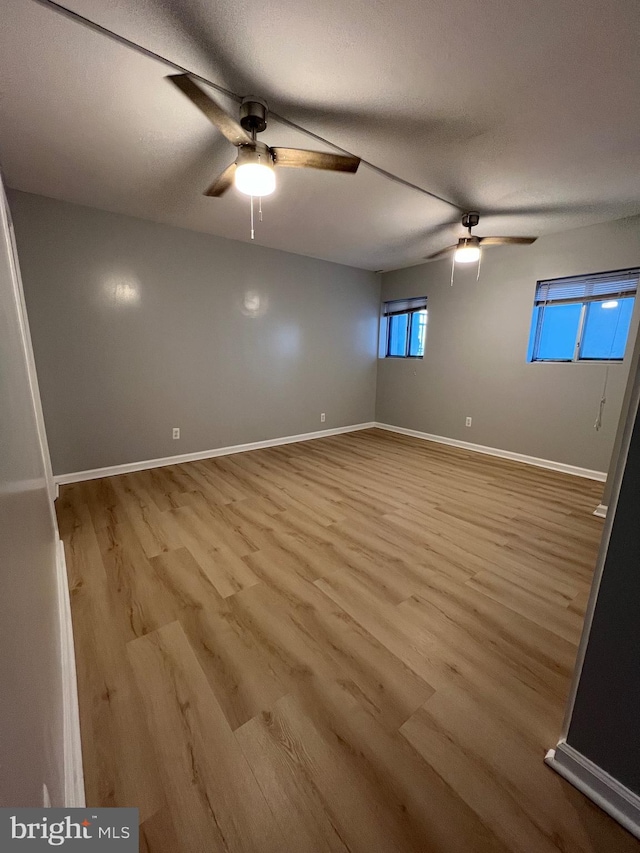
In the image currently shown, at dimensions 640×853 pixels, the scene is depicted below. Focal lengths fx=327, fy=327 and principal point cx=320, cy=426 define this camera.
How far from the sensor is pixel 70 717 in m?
1.12

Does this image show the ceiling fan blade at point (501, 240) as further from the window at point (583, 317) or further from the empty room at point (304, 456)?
the window at point (583, 317)

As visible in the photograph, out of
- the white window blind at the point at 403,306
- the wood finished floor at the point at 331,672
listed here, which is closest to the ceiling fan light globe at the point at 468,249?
the white window blind at the point at 403,306

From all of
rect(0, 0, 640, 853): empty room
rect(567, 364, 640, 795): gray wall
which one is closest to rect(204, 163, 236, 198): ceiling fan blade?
rect(0, 0, 640, 853): empty room

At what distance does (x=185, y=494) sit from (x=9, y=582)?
255 centimetres

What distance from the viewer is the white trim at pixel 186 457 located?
3.26 m

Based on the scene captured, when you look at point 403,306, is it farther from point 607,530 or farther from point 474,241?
point 607,530

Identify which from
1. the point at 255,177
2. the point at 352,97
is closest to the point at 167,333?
the point at 255,177

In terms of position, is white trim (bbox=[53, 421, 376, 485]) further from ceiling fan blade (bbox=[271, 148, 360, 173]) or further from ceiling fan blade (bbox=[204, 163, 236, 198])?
ceiling fan blade (bbox=[271, 148, 360, 173])

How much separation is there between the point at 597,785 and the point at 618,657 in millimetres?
429

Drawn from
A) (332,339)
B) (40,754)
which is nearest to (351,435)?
(332,339)

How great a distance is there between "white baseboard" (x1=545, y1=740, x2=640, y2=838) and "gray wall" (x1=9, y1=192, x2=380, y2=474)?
3830mm

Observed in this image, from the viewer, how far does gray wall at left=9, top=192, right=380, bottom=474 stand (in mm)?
2971

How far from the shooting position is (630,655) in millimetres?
871

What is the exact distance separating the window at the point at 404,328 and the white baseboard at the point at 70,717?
15.9ft
